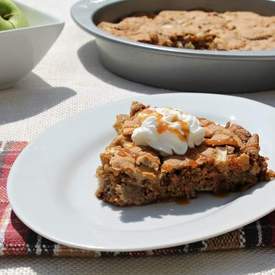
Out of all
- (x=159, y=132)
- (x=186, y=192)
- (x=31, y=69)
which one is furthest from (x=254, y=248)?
(x=31, y=69)

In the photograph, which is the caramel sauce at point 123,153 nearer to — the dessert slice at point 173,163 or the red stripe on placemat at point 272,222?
the dessert slice at point 173,163

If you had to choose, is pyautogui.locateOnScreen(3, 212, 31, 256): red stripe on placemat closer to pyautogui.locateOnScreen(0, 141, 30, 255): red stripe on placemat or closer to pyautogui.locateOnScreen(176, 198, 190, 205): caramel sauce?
pyautogui.locateOnScreen(0, 141, 30, 255): red stripe on placemat

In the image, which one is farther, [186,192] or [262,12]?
[262,12]

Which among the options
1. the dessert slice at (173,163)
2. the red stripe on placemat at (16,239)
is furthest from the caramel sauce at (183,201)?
the red stripe on placemat at (16,239)

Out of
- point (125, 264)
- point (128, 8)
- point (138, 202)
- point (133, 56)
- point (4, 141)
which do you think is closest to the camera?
point (125, 264)

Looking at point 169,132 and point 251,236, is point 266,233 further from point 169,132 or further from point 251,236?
point 169,132

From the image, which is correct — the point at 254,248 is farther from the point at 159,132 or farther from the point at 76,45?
the point at 76,45

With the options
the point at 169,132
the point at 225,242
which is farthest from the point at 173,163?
the point at 225,242
